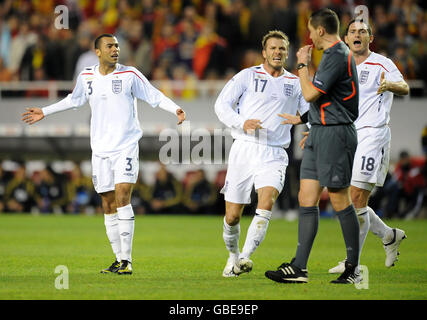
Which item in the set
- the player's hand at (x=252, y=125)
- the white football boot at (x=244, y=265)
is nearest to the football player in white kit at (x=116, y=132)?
the player's hand at (x=252, y=125)

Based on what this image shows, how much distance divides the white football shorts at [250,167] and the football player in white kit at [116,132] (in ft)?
2.87

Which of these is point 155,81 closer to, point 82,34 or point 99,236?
point 82,34

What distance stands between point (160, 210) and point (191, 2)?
237 inches

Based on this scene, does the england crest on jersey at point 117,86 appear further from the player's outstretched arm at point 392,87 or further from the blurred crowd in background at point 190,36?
the blurred crowd in background at point 190,36

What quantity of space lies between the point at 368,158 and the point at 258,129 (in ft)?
4.51

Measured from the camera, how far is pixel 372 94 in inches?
382

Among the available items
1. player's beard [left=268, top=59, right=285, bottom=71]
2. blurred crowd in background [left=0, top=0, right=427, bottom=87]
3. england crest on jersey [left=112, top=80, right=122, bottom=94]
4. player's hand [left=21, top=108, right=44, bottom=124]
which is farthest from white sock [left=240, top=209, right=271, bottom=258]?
blurred crowd in background [left=0, top=0, right=427, bottom=87]

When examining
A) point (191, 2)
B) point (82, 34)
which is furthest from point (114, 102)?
point (191, 2)

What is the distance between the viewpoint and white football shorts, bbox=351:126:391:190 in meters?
9.59

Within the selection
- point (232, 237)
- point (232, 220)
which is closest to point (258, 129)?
point (232, 220)

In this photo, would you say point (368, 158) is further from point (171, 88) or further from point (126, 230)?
point (171, 88)

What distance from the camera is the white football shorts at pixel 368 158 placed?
9594 millimetres

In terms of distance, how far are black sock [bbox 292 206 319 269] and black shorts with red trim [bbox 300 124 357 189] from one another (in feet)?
1.10

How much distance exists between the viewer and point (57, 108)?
9.92m
